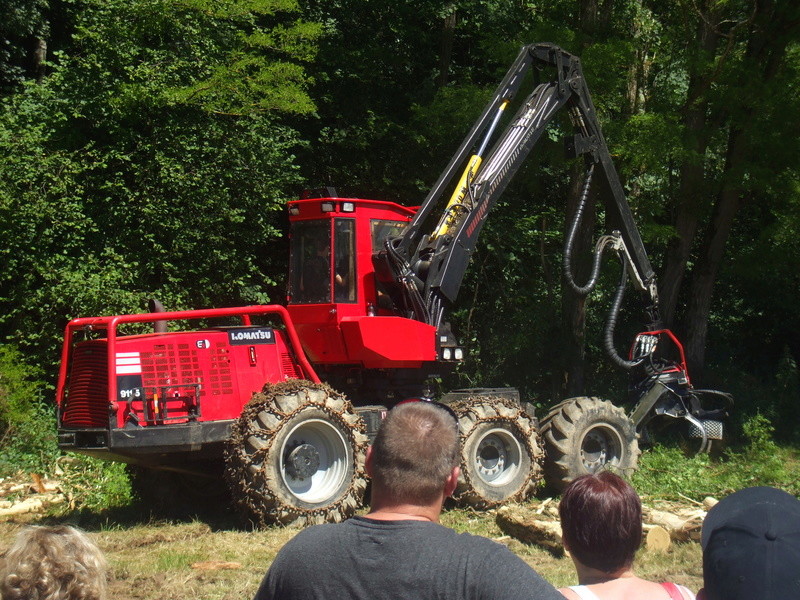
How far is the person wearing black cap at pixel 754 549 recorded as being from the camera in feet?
7.30

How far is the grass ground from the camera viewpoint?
7023 millimetres

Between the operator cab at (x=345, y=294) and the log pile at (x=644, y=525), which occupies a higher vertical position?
the operator cab at (x=345, y=294)

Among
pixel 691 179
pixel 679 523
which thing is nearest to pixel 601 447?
pixel 679 523

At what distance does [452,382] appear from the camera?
18.1m

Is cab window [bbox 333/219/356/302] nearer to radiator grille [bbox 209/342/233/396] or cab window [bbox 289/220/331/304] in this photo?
cab window [bbox 289/220/331/304]

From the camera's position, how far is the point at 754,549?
7.45ft

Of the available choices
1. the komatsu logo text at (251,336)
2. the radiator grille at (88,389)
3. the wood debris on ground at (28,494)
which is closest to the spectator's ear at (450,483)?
the radiator grille at (88,389)

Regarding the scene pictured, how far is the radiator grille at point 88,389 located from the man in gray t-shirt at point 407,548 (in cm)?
662

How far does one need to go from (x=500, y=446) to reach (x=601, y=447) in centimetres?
151

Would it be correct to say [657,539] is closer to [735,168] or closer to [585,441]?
[585,441]

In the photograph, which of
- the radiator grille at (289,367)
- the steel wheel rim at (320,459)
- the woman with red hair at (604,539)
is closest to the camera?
the woman with red hair at (604,539)

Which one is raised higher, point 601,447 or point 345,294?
point 345,294

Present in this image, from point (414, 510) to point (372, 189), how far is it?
1624 cm

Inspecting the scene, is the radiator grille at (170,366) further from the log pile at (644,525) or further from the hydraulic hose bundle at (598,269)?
the hydraulic hose bundle at (598,269)
